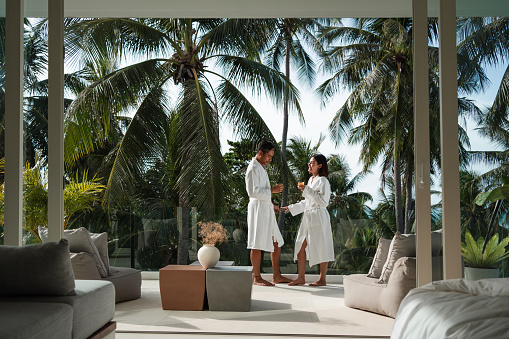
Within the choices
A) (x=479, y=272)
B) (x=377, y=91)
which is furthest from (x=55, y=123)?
(x=377, y=91)

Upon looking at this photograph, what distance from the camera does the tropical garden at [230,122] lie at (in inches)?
144

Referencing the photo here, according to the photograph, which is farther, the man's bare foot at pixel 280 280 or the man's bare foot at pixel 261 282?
the man's bare foot at pixel 280 280

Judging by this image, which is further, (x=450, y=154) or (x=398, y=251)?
(x=398, y=251)

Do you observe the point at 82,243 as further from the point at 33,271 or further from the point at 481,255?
the point at 481,255

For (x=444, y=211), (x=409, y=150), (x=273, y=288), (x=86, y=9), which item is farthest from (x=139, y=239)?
(x=409, y=150)

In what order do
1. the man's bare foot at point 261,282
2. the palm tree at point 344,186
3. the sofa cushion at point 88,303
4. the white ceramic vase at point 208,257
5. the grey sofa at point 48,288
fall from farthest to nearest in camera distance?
the palm tree at point 344,186, the man's bare foot at point 261,282, the white ceramic vase at point 208,257, the sofa cushion at point 88,303, the grey sofa at point 48,288

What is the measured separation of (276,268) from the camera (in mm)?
6414

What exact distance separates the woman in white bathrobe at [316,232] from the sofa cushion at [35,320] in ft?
13.2

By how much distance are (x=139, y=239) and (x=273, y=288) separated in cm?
165

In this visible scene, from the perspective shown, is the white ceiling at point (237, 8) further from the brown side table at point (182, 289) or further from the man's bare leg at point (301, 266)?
the man's bare leg at point (301, 266)

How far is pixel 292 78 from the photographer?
12.9 m

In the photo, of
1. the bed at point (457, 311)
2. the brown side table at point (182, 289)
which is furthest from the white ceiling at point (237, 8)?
the bed at point (457, 311)

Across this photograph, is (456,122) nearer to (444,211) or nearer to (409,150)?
(444,211)

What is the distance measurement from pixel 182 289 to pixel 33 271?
210 centimetres
